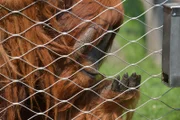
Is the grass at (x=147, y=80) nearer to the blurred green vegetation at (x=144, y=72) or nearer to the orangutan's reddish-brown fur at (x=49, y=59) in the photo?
the blurred green vegetation at (x=144, y=72)

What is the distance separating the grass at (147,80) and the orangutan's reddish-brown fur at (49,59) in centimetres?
20

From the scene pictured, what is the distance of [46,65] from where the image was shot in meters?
1.85

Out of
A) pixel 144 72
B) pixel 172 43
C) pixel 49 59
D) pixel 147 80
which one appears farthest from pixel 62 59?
pixel 144 72

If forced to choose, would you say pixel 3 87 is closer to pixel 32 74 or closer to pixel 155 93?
pixel 32 74

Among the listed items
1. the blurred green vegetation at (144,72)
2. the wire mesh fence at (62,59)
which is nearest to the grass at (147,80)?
the blurred green vegetation at (144,72)

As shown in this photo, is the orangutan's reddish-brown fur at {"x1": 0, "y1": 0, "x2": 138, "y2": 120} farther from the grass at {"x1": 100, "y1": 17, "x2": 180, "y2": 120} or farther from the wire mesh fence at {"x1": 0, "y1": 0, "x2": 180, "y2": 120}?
the grass at {"x1": 100, "y1": 17, "x2": 180, "y2": 120}

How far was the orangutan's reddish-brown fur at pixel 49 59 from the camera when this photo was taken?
1798 mm

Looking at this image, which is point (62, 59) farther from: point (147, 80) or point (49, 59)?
point (147, 80)

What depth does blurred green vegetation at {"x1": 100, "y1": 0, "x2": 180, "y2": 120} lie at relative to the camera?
2805 mm

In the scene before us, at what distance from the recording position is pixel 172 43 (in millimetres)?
1597

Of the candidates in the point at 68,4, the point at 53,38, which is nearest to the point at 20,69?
the point at 53,38

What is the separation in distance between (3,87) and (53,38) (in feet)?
0.83

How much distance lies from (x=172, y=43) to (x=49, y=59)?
0.48 metres

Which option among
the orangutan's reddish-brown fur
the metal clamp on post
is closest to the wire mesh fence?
the orangutan's reddish-brown fur
